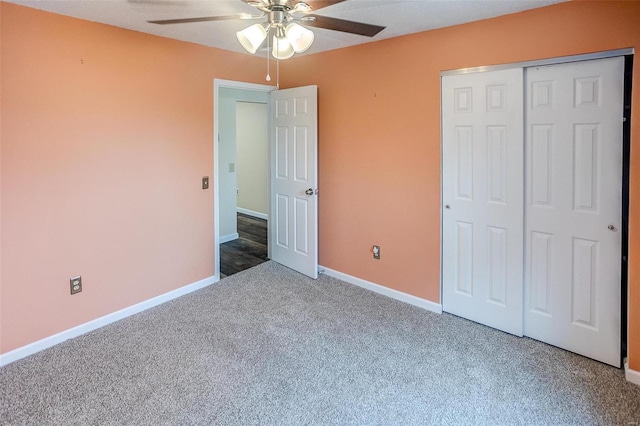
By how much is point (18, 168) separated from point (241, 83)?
2.09m

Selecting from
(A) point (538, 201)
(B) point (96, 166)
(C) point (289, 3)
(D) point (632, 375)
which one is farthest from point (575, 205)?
(B) point (96, 166)

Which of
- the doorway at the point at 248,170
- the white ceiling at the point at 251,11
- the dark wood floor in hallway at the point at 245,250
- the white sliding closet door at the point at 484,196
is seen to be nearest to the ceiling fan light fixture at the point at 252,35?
the white ceiling at the point at 251,11

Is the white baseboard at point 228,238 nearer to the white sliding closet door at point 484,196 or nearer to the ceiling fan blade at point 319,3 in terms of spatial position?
the white sliding closet door at point 484,196

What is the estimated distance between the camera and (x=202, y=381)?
2.26m

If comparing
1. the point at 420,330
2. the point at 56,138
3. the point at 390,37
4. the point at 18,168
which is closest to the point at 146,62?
the point at 56,138

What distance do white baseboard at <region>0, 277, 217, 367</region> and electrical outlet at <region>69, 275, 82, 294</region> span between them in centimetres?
27

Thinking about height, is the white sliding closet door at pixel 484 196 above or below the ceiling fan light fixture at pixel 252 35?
below

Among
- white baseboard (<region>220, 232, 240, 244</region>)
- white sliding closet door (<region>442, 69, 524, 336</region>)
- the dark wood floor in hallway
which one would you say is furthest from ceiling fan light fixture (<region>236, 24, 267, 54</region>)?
white baseboard (<region>220, 232, 240, 244</region>)

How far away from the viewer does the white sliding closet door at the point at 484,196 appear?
2654 millimetres

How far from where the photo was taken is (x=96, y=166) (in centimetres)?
283

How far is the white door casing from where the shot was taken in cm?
378

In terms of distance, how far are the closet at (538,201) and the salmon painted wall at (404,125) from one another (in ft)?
0.38

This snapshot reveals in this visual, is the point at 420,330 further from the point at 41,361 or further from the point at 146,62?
the point at 146,62

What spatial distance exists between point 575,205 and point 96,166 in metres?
3.39
